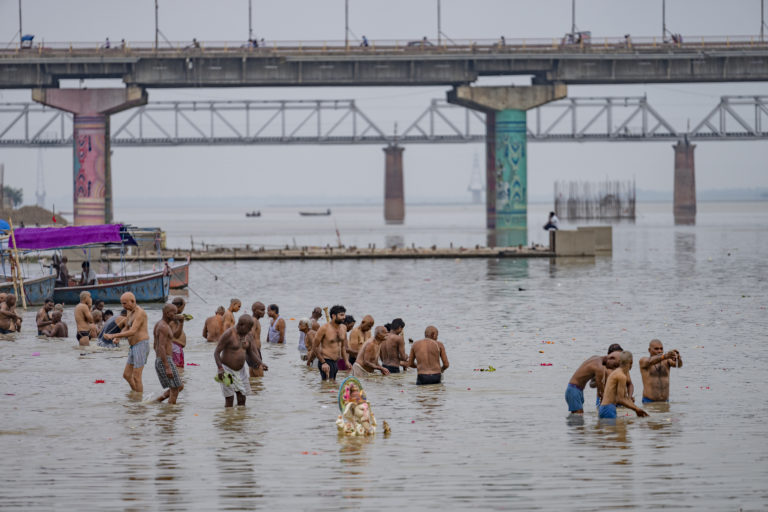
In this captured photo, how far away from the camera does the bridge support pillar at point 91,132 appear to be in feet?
305

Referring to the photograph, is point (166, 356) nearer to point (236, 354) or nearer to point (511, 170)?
point (236, 354)

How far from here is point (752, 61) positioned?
318 feet

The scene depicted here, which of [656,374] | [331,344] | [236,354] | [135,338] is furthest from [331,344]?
[656,374]

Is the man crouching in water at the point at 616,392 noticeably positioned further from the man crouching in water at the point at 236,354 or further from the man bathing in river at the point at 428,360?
the man crouching in water at the point at 236,354

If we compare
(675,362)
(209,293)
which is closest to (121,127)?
(209,293)

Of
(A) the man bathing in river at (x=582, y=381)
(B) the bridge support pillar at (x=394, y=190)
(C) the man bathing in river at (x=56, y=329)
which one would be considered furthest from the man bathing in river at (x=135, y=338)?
(B) the bridge support pillar at (x=394, y=190)

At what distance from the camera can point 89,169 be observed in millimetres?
94188

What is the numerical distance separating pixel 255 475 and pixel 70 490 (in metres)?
2.26

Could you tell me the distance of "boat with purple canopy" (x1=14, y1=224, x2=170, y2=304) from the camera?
134ft

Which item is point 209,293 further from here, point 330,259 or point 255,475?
point 255,475

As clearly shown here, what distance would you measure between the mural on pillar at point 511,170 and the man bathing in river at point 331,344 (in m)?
78.5

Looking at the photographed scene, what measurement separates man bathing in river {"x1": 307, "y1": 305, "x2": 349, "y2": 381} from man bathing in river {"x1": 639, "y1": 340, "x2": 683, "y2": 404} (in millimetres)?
5500

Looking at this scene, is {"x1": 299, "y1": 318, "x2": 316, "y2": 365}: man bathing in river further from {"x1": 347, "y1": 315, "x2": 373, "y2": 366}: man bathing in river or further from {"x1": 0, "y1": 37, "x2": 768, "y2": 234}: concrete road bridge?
{"x1": 0, "y1": 37, "x2": 768, "y2": 234}: concrete road bridge

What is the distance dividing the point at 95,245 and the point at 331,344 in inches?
892
